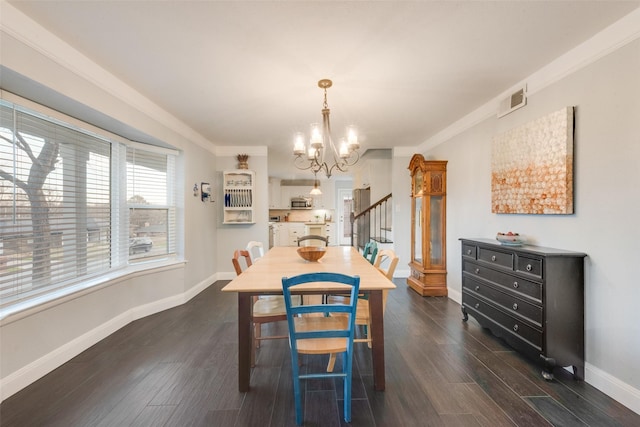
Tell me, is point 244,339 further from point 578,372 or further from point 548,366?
point 578,372

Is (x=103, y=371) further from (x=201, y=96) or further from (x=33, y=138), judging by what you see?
(x=201, y=96)

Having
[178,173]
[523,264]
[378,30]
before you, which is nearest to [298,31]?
[378,30]

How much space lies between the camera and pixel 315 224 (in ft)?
25.8

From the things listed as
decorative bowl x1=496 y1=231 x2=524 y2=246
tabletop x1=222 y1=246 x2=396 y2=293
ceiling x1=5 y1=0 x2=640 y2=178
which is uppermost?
ceiling x1=5 y1=0 x2=640 y2=178

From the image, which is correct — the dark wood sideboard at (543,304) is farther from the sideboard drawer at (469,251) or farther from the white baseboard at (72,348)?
the white baseboard at (72,348)

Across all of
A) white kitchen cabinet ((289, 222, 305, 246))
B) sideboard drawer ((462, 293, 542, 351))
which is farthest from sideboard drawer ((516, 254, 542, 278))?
white kitchen cabinet ((289, 222, 305, 246))

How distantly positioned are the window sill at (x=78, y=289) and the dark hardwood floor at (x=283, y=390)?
1.67 feet

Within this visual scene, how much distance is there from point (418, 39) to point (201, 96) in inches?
80.8

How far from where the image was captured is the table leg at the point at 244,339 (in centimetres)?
175

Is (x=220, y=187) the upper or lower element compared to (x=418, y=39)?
lower

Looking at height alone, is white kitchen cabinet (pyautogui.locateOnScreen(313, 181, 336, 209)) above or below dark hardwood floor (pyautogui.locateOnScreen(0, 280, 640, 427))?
above

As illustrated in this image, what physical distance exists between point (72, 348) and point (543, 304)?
3705 mm

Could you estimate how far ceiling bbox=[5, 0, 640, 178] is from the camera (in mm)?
1525

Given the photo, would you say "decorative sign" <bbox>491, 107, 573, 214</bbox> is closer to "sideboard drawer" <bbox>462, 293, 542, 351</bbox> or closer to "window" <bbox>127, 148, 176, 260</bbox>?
"sideboard drawer" <bbox>462, 293, 542, 351</bbox>
